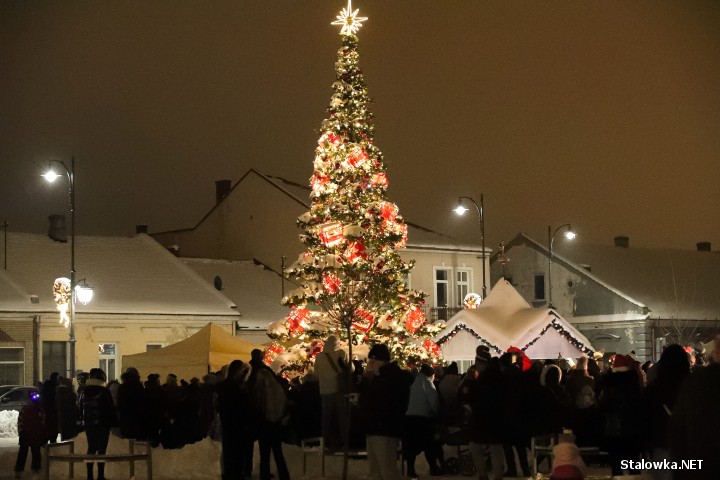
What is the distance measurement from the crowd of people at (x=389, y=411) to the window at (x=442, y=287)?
121ft

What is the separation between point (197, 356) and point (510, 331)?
7595 mm

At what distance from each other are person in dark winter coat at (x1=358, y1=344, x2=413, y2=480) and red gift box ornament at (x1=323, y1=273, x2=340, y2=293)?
13.2 metres

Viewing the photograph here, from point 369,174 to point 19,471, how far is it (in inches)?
448

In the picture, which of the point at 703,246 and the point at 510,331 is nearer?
the point at 510,331

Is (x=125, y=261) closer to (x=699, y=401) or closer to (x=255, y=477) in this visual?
(x=255, y=477)

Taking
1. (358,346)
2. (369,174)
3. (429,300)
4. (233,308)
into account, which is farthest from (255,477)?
(429,300)

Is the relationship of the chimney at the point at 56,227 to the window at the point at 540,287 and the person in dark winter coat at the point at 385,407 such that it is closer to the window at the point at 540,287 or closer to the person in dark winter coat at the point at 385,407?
the window at the point at 540,287

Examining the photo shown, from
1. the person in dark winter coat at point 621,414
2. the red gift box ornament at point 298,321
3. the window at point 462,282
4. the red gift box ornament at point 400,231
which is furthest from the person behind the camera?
the window at point 462,282

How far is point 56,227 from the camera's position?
55625 millimetres

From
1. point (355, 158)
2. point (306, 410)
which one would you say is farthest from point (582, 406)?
point (355, 158)

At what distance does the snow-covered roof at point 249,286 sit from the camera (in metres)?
56.7

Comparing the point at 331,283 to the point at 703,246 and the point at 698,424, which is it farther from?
the point at 703,246

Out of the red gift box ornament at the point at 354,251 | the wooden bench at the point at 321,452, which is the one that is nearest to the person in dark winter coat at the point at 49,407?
the wooden bench at the point at 321,452

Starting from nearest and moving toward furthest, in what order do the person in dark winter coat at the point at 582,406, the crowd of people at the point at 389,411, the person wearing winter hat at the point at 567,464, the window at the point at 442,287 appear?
1. the person wearing winter hat at the point at 567,464
2. the crowd of people at the point at 389,411
3. the person in dark winter coat at the point at 582,406
4. the window at the point at 442,287
